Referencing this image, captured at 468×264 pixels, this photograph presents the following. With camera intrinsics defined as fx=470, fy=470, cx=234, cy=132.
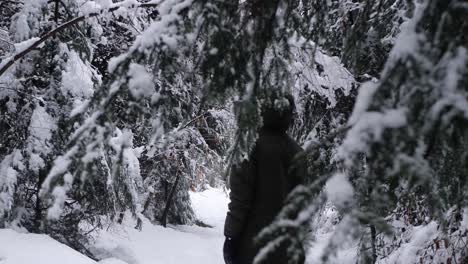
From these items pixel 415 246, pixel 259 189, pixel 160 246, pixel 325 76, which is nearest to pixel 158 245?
pixel 160 246

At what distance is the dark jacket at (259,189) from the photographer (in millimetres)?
2949

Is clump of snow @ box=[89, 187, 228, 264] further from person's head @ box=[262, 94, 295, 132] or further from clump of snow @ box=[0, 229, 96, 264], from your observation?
person's head @ box=[262, 94, 295, 132]

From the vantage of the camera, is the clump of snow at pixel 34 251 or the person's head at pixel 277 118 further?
Result: the clump of snow at pixel 34 251

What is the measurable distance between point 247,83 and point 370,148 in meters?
0.85

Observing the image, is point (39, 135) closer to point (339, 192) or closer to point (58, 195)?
point (58, 195)

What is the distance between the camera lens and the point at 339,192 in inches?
52.5

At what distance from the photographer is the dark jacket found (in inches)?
116

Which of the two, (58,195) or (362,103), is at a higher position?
(362,103)

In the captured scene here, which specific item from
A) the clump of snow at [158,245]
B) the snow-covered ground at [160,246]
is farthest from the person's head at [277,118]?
the clump of snow at [158,245]

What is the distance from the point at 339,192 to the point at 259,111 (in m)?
0.83

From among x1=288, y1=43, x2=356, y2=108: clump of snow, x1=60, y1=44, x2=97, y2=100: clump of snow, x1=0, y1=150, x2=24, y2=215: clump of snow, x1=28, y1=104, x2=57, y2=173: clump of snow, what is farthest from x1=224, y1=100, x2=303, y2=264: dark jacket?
x1=0, y1=150, x2=24, y2=215: clump of snow

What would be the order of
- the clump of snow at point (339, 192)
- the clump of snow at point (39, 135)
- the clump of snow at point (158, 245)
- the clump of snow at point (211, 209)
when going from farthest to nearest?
the clump of snow at point (211, 209) < the clump of snow at point (158, 245) < the clump of snow at point (39, 135) < the clump of snow at point (339, 192)

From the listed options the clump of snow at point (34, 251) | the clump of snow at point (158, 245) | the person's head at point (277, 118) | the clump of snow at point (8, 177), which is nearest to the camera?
the person's head at point (277, 118)

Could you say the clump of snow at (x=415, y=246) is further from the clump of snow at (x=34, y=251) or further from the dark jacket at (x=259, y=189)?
the clump of snow at (x=34, y=251)
